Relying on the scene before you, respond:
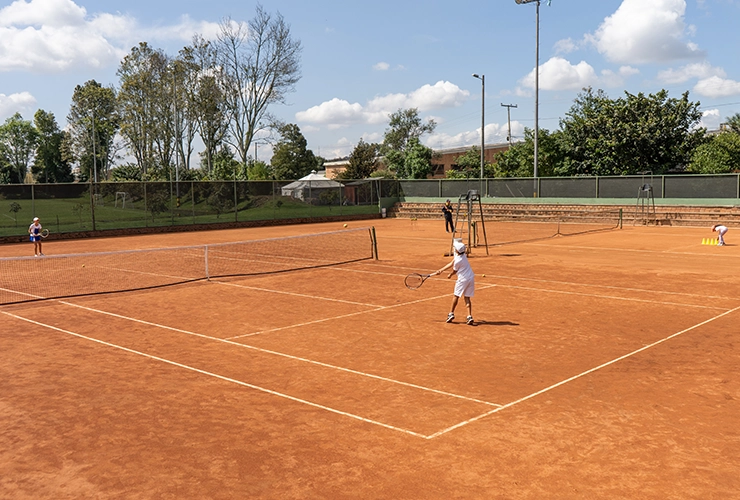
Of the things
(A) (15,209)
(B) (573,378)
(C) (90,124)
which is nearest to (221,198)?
(A) (15,209)

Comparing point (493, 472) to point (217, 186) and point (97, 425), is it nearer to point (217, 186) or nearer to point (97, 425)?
point (97, 425)

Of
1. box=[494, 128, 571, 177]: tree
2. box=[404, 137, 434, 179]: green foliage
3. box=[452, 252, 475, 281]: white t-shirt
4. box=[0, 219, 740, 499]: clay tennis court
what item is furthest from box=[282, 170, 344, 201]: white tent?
box=[452, 252, 475, 281]: white t-shirt

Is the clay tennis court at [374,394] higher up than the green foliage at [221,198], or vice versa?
the green foliage at [221,198]

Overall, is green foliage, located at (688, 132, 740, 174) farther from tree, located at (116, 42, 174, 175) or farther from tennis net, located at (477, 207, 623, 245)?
tree, located at (116, 42, 174, 175)

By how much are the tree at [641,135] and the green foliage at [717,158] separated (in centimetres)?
151

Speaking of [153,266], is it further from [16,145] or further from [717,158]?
[16,145]

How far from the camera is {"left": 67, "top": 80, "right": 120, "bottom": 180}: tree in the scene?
9788cm

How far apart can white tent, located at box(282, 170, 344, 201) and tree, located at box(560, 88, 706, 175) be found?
20.7 meters

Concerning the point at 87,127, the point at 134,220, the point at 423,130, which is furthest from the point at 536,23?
the point at 87,127

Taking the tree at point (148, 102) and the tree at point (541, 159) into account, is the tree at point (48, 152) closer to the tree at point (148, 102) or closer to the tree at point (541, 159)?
the tree at point (148, 102)

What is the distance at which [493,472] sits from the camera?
238 inches

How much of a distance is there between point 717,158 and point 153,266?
41.9m

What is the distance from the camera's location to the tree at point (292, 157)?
86.6 meters

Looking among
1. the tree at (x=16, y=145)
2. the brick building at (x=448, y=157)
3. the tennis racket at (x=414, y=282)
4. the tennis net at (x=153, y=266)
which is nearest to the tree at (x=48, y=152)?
the tree at (x=16, y=145)
